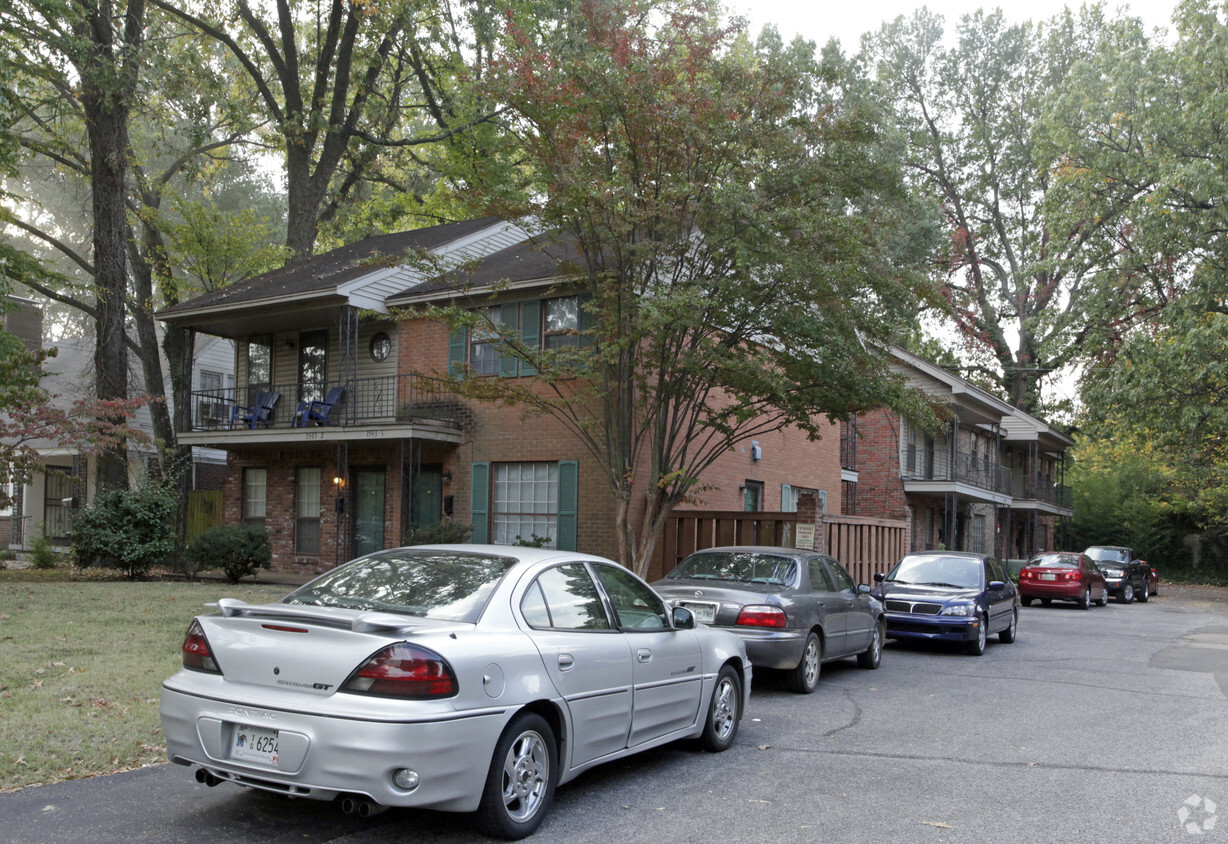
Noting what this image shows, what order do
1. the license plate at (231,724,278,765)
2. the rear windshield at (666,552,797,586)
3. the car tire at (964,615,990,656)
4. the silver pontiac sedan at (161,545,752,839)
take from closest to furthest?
the silver pontiac sedan at (161,545,752,839)
the license plate at (231,724,278,765)
the rear windshield at (666,552,797,586)
the car tire at (964,615,990,656)

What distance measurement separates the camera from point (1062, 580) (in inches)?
968

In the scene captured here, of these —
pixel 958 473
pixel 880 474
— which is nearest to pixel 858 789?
pixel 880 474

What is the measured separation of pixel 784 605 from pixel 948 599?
4.95 meters

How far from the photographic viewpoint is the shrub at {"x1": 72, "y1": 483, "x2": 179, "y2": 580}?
19.6 m

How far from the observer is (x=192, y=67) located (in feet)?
78.5

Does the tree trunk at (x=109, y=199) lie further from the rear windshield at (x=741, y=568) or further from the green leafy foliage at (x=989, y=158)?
the green leafy foliage at (x=989, y=158)

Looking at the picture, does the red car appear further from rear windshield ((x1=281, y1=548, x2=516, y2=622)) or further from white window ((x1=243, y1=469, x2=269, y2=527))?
rear windshield ((x1=281, y1=548, x2=516, y2=622))

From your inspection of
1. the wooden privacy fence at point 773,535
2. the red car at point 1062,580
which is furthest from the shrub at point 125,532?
the red car at point 1062,580

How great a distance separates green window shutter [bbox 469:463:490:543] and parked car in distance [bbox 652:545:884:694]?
8843 mm

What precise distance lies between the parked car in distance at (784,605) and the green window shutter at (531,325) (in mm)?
8543

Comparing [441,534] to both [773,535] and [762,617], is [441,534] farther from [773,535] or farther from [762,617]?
[762,617]

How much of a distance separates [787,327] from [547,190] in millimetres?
3871

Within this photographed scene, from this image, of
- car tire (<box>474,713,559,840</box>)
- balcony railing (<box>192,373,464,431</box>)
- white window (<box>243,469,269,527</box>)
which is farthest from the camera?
white window (<box>243,469,269,527</box>)

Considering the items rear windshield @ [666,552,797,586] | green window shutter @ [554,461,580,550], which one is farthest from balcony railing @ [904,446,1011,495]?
rear windshield @ [666,552,797,586]
